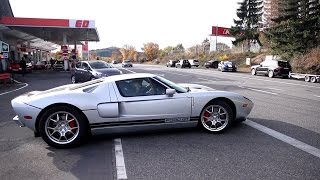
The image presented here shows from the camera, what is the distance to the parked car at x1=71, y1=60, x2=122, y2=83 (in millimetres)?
17788

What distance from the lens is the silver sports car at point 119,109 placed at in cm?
606

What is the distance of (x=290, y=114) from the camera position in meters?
9.00

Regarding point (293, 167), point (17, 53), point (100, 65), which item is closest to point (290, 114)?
point (293, 167)

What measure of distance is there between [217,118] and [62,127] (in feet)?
9.94

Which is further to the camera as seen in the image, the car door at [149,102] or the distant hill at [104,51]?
the distant hill at [104,51]

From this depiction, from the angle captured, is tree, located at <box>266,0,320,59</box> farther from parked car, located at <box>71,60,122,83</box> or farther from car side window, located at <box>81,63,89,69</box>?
car side window, located at <box>81,63,89,69</box>

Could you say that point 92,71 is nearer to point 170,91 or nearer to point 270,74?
point 170,91

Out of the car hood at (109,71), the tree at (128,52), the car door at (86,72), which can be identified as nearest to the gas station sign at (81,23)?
the car door at (86,72)

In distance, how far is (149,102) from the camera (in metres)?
6.35

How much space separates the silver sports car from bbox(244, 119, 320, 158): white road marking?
743 mm

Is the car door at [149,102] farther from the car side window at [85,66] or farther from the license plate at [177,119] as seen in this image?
the car side window at [85,66]

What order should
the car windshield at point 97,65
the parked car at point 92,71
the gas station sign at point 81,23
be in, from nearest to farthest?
1. the parked car at point 92,71
2. the car windshield at point 97,65
3. the gas station sign at point 81,23

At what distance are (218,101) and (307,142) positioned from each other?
1805 mm

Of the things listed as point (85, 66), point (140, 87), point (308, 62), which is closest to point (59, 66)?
point (85, 66)
